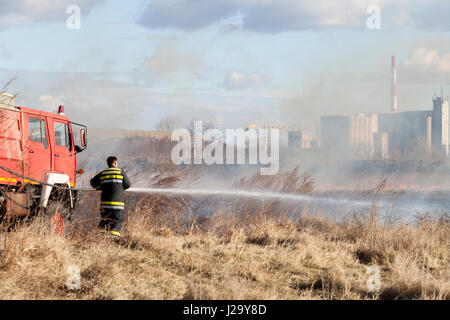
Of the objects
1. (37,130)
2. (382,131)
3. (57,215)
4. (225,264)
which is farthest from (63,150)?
(382,131)

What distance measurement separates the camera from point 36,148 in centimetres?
902

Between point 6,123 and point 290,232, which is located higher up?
point 6,123

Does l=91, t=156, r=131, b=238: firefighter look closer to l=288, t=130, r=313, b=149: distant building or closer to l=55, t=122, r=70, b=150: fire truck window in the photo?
l=55, t=122, r=70, b=150: fire truck window

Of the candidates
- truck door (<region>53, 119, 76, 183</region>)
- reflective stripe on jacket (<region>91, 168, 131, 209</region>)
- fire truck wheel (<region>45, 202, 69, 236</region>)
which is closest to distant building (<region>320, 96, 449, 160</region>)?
truck door (<region>53, 119, 76, 183</region>)

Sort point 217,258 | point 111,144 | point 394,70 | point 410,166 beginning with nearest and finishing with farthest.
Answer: point 217,258
point 111,144
point 410,166
point 394,70

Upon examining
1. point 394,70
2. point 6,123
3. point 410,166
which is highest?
point 394,70

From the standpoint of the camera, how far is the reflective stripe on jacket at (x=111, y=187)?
8508mm

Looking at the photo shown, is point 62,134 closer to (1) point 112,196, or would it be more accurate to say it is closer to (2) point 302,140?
(1) point 112,196

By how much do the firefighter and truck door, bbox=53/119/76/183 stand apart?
131cm

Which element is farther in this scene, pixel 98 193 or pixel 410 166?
pixel 410 166
